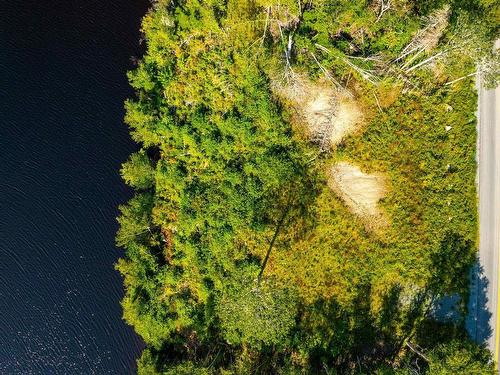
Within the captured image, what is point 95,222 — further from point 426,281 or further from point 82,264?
point 426,281

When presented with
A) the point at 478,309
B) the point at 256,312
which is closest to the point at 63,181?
the point at 256,312

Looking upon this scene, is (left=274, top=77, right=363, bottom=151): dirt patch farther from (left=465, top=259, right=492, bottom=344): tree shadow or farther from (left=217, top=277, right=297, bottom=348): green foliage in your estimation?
(left=465, top=259, right=492, bottom=344): tree shadow

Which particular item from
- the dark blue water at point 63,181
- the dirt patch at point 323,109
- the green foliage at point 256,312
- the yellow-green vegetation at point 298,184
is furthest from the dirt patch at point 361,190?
the dark blue water at point 63,181

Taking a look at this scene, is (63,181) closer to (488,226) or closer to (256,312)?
(256,312)

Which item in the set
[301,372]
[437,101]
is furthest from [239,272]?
[437,101]

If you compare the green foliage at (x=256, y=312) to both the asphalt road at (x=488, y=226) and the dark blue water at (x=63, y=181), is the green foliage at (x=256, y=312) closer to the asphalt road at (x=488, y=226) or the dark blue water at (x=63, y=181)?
the dark blue water at (x=63, y=181)

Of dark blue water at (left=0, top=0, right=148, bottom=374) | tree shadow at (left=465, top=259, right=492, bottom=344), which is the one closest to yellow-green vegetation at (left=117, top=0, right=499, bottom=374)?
tree shadow at (left=465, top=259, right=492, bottom=344)
